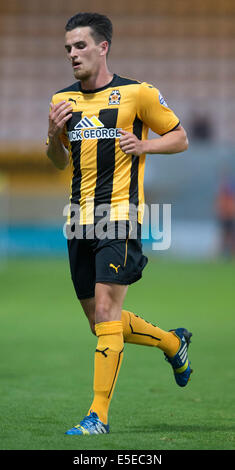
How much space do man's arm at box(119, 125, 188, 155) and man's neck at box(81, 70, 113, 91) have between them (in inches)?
13.3

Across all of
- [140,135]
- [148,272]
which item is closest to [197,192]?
[148,272]

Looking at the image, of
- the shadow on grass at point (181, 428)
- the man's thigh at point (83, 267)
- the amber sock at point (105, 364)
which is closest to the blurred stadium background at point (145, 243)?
the shadow on grass at point (181, 428)

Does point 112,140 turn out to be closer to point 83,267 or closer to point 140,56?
point 83,267

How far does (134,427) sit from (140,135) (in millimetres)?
1541

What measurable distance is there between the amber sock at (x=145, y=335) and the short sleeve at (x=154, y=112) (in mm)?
1036

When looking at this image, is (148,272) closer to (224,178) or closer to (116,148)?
(224,178)

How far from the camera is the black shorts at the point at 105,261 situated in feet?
12.9

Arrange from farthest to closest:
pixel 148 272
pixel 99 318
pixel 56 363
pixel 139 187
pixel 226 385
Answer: pixel 148 272 → pixel 56 363 → pixel 226 385 → pixel 139 187 → pixel 99 318

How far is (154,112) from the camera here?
13.5 ft

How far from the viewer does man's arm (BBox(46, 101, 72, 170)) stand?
419 centimetres

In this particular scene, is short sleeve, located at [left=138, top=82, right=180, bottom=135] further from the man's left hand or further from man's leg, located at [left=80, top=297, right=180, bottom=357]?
man's leg, located at [left=80, top=297, right=180, bottom=357]

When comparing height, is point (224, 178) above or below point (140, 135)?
above

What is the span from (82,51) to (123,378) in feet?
8.14

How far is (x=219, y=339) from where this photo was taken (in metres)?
7.48
